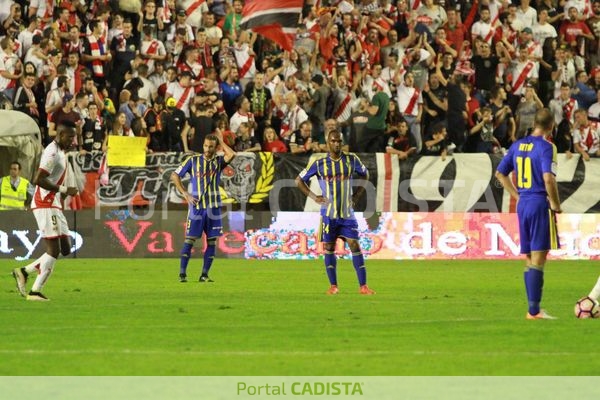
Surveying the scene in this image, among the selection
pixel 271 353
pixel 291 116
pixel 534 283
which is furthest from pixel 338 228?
pixel 291 116

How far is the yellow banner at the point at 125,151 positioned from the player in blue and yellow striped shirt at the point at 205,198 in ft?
17.9

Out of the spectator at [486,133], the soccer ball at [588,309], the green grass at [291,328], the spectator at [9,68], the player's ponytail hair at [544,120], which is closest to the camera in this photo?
the green grass at [291,328]

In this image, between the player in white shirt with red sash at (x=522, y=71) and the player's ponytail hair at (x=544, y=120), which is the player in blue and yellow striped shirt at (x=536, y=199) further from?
the player in white shirt with red sash at (x=522, y=71)

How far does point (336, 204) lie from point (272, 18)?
10.00 meters

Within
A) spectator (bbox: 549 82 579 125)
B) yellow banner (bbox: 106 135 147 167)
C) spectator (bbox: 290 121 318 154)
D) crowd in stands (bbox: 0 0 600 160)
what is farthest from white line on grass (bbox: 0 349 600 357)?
spectator (bbox: 549 82 579 125)

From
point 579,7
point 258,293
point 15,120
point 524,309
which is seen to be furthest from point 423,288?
point 579,7

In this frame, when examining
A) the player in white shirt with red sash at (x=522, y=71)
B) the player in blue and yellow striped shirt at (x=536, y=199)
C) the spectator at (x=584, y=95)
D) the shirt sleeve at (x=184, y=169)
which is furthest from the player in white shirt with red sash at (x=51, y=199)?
the spectator at (x=584, y=95)

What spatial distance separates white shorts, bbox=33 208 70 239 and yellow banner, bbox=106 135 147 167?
32.2 feet

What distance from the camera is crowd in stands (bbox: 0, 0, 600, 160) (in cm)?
2697

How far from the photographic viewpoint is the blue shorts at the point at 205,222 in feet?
69.9

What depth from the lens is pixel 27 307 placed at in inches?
630
